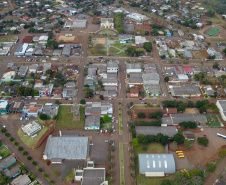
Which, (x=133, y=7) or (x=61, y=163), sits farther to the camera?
(x=133, y=7)

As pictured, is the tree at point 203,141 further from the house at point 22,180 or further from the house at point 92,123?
the house at point 22,180

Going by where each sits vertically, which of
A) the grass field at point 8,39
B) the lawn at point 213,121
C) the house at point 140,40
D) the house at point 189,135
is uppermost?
the grass field at point 8,39

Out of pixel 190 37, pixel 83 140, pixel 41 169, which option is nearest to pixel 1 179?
pixel 41 169

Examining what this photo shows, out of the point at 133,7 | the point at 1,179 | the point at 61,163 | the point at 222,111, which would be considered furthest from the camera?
the point at 133,7

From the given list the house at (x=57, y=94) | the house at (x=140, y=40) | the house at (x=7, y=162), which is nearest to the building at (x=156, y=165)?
the house at (x=7, y=162)

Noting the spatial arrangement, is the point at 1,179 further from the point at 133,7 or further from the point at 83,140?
the point at 133,7
